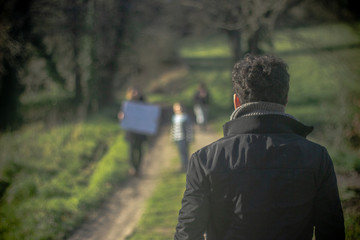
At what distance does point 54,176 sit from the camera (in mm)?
8766

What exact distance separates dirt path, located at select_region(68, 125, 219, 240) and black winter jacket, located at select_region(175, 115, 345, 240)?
4.31m

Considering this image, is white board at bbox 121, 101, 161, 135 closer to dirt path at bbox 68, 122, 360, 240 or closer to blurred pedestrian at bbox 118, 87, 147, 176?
blurred pedestrian at bbox 118, 87, 147, 176

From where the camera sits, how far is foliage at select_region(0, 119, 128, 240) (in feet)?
20.3

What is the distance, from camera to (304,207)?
185cm

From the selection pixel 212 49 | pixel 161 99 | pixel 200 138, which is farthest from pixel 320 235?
pixel 212 49

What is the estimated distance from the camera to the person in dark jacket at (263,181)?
182 cm

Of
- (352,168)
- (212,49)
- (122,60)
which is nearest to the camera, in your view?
(352,168)

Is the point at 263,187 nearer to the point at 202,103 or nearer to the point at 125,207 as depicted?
the point at 125,207

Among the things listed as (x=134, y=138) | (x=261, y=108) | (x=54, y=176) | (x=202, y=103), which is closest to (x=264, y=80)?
(x=261, y=108)

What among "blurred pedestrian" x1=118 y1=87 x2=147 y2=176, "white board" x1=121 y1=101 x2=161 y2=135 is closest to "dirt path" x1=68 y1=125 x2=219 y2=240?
"blurred pedestrian" x1=118 y1=87 x2=147 y2=176

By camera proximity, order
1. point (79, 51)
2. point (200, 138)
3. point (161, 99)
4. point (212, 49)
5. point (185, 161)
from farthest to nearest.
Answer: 1. point (212, 49)
2. point (161, 99)
3. point (79, 51)
4. point (200, 138)
5. point (185, 161)

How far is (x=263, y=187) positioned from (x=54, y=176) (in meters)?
7.84

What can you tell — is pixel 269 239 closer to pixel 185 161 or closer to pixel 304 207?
pixel 304 207

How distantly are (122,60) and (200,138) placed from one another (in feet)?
23.4
